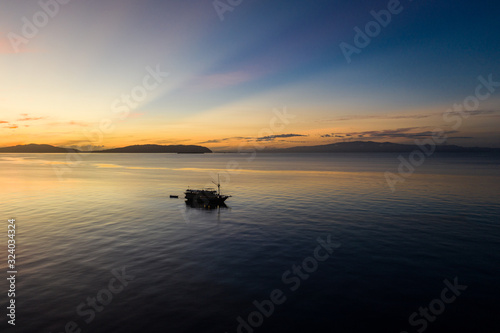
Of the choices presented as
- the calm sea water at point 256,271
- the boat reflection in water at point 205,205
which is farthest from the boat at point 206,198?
the calm sea water at point 256,271

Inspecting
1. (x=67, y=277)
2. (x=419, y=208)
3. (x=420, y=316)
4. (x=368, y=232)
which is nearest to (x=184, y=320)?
(x=67, y=277)

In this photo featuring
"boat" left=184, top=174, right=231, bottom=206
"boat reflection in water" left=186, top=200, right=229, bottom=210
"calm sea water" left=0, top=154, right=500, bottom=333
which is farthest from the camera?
"boat" left=184, top=174, right=231, bottom=206

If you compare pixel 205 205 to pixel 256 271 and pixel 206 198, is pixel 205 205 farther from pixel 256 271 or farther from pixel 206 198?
pixel 256 271

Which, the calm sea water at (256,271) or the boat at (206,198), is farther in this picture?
the boat at (206,198)

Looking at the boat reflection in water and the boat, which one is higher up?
the boat

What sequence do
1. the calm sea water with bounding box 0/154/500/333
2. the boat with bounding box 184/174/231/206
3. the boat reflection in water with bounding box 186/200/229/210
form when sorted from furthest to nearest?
the boat with bounding box 184/174/231/206
the boat reflection in water with bounding box 186/200/229/210
the calm sea water with bounding box 0/154/500/333

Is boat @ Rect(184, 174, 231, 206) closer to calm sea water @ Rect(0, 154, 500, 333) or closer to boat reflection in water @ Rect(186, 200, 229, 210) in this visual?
boat reflection in water @ Rect(186, 200, 229, 210)

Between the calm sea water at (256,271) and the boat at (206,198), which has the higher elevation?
the boat at (206,198)

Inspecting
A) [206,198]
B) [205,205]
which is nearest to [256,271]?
[206,198]

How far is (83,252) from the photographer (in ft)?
116

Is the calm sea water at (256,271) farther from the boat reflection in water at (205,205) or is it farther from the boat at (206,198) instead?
the boat at (206,198)

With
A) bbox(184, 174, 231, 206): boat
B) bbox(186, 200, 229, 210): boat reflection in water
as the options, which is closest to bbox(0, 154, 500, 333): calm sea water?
bbox(186, 200, 229, 210): boat reflection in water

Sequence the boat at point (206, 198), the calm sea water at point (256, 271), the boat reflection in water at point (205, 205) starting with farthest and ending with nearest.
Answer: the boat at point (206, 198), the boat reflection in water at point (205, 205), the calm sea water at point (256, 271)

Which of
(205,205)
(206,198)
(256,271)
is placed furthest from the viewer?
(205,205)
